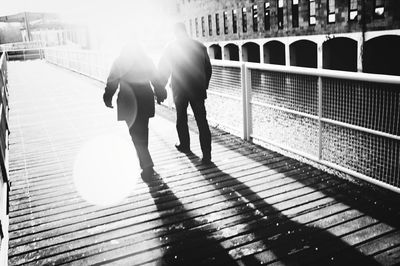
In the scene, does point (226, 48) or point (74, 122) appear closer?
point (74, 122)

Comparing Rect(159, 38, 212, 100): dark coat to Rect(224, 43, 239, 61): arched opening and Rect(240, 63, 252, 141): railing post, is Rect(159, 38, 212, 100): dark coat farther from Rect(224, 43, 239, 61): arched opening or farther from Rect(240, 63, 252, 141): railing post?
Rect(224, 43, 239, 61): arched opening

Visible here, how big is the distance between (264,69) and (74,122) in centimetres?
514

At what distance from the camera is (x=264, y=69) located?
17.5 feet

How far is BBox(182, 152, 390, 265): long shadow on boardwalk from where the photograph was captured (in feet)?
9.26

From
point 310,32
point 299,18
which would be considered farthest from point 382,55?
point 299,18

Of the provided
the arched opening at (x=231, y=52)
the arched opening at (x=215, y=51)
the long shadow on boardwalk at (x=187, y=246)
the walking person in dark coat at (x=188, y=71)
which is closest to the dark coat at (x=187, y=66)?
the walking person in dark coat at (x=188, y=71)

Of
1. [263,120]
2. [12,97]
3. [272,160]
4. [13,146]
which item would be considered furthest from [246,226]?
[12,97]

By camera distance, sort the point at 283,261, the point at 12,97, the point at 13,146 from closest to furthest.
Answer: the point at 283,261, the point at 13,146, the point at 12,97

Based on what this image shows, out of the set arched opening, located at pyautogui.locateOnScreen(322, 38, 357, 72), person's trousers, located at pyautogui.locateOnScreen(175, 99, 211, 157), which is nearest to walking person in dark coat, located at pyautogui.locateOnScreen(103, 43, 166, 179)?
person's trousers, located at pyautogui.locateOnScreen(175, 99, 211, 157)

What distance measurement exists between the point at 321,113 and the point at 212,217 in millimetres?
1958

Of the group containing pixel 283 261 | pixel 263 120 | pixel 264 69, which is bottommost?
pixel 283 261

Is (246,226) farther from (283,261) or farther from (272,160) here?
(272,160)

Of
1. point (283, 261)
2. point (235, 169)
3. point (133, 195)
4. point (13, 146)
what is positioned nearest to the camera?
point (283, 261)

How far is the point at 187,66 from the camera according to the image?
16.1 feet
